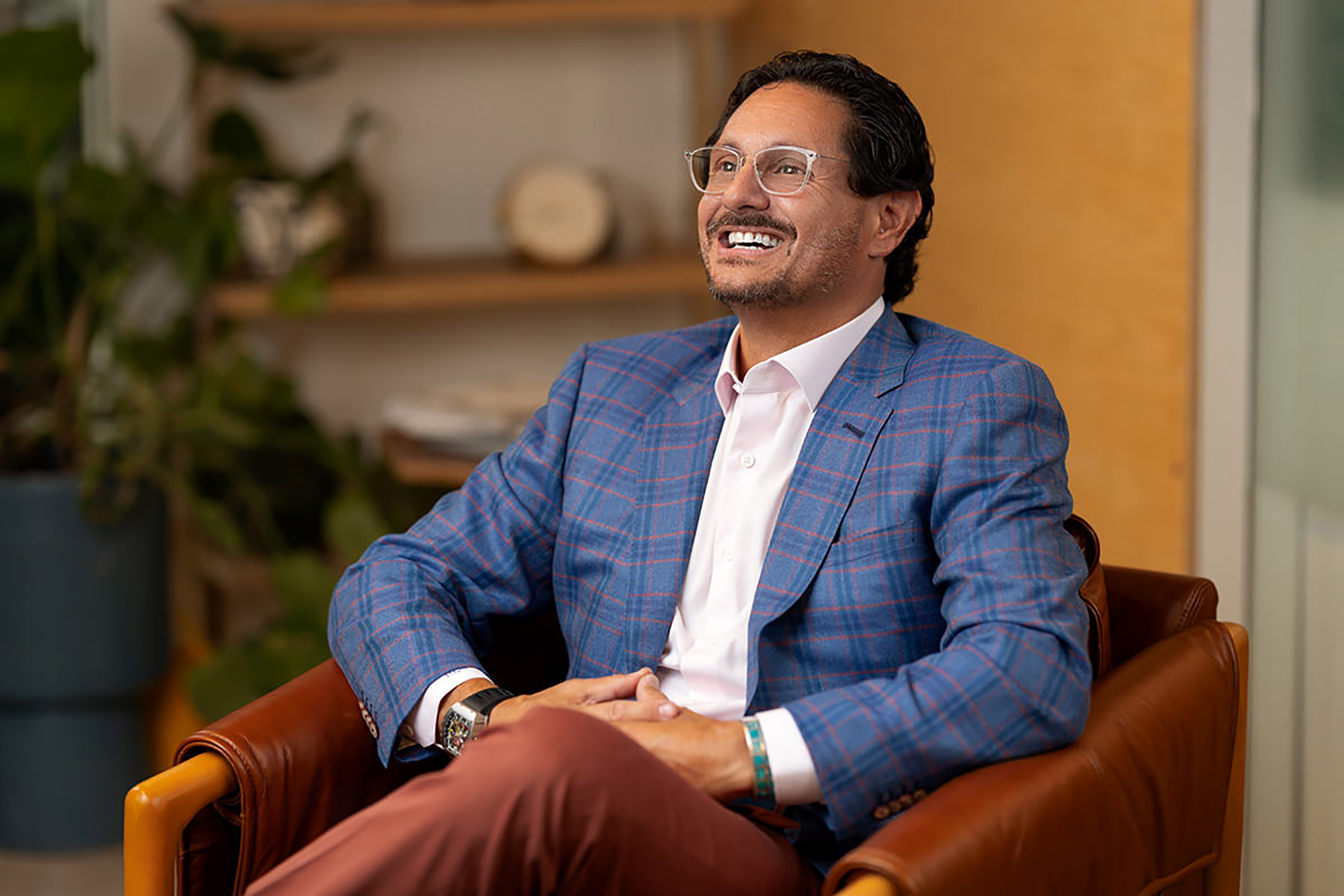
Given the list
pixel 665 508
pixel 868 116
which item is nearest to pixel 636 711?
pixel 665 508

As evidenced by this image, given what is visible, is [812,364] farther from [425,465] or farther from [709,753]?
[425,465]

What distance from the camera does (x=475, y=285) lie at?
3184 mm

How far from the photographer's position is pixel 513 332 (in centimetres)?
363

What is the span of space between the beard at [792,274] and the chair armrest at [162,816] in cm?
74

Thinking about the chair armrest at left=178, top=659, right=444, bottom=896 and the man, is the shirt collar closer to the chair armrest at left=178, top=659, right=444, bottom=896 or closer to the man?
the man

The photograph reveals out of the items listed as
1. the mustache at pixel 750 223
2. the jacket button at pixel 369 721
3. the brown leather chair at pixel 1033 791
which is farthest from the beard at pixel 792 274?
the jacket button at pixel 369 721

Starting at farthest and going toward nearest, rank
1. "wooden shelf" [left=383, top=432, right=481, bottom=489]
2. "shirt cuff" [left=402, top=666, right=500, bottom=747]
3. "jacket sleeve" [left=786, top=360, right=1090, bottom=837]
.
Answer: "wooden shelf" [left=383, top=432, right=481, bottom=489] < "shirt cuff" [left=402, top=666, right=500, bottom=747] < "jacket sleeve" [left=786, top=360, right=1090, bottom=837]

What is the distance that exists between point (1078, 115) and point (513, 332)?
1.68 meters

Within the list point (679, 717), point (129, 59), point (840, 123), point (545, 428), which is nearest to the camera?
point (679, 717)

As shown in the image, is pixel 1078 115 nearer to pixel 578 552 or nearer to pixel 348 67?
pixel 578 552

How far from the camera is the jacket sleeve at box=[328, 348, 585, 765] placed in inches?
64.8

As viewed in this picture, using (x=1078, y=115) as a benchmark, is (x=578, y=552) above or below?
below

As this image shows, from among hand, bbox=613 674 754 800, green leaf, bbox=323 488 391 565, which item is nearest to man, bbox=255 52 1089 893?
hand, bbox=613 674 754 800

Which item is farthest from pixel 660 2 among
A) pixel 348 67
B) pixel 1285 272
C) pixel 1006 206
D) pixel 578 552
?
pixel 578 552
